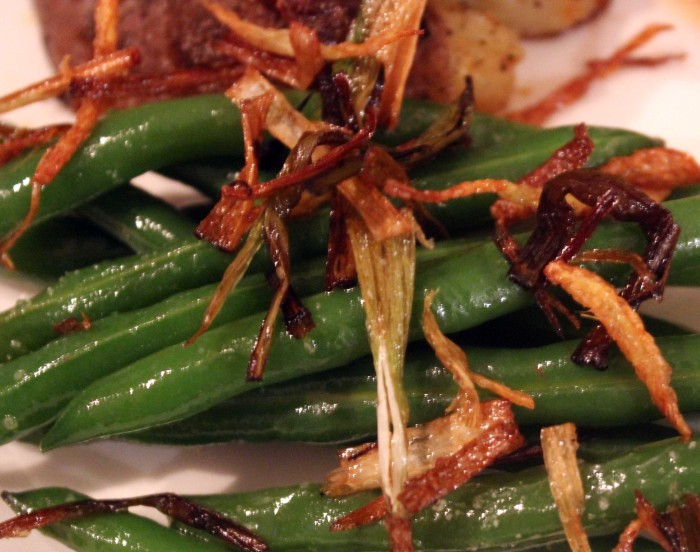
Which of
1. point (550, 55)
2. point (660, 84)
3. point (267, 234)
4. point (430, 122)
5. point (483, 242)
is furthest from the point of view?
point (550, 55)

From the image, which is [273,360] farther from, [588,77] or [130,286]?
[588,77]

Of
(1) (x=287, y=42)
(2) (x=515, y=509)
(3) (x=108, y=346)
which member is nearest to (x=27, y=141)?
(3) (x=108, y=346)

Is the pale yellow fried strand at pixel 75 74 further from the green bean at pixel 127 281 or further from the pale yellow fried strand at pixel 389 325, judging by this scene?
the pale yellow fried strand at pixel 389 325

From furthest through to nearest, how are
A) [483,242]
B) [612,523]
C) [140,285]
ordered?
[140,285], [483,242], [612,523]

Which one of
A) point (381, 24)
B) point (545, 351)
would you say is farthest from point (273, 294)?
point (381, 24)

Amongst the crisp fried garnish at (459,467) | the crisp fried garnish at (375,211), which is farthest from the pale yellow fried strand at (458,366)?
the crisp fried garnish at (375,211)

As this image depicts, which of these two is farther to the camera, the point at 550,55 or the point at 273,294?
the point at 550,55

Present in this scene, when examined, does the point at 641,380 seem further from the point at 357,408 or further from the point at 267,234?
the point at 267,234

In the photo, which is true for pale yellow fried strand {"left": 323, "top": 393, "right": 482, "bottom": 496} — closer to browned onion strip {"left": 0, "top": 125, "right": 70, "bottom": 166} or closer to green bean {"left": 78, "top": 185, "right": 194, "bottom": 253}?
green bean {"left": 78, "top": 185, "right": 194, "bottom": 253}
